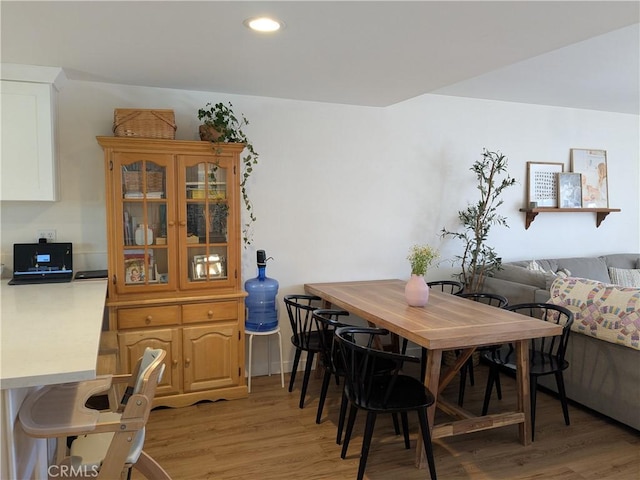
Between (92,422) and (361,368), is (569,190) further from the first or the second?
(92,422)

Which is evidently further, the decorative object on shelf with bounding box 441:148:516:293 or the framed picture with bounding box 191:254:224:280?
the decorative object on shelf with bounding box 441:148:516:293

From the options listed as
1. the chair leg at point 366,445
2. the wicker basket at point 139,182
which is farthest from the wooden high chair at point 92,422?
the wicker basket at point 139,182

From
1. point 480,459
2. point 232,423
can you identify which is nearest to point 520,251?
point 480,459

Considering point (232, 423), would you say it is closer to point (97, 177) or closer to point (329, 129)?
point (97, 177)

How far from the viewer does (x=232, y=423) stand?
3176 mm

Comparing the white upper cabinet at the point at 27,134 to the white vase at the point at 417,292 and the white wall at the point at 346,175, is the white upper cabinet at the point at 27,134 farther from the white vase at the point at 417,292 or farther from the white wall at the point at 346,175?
the white vase at the point at 417,292

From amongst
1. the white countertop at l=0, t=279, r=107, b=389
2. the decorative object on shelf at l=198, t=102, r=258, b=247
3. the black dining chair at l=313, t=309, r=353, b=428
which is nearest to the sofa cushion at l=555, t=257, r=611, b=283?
the black dining chair at l=313, t=309, r=353, b=428

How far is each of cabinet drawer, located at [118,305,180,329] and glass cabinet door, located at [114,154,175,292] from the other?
0.16 metres

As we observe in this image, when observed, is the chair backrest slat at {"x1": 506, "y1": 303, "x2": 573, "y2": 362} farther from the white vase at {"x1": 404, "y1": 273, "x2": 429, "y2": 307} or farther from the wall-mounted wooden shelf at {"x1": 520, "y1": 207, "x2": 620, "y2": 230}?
the wall-mounted wooden shelf at {"x1": 520, "y1": 207, "x2": 620, "y2": 230}

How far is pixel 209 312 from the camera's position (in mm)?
3453

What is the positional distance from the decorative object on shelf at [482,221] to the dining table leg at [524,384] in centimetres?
150

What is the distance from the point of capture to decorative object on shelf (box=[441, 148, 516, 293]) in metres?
4.36

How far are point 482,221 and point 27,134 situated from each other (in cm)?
374

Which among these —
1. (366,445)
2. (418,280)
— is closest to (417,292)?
(418,280)
